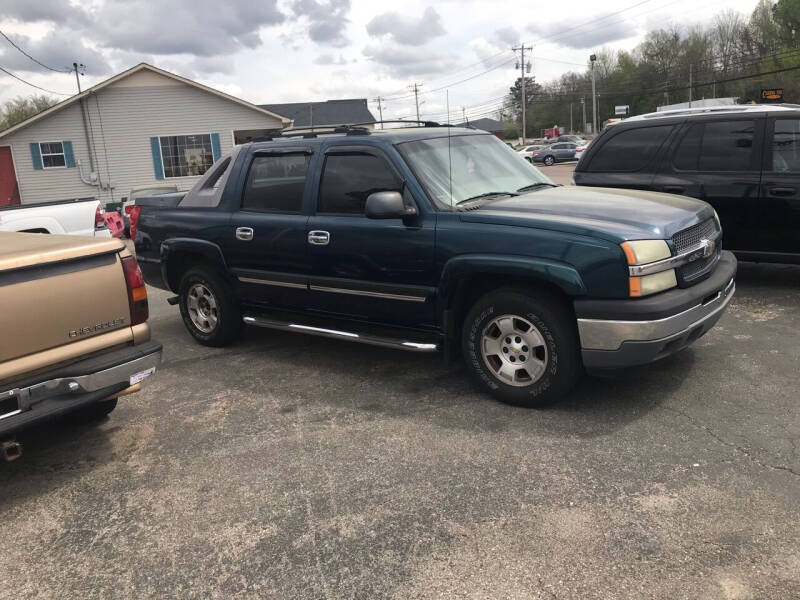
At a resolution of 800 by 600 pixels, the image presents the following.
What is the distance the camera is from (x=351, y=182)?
4922mm

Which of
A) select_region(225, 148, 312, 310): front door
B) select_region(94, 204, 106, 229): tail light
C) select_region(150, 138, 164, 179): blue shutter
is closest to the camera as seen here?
select_region(225, 148, 312, 310): front door

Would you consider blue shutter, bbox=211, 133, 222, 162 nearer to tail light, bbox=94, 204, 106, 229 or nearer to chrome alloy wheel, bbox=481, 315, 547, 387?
tail light, bbox=94, 204, 106, 229

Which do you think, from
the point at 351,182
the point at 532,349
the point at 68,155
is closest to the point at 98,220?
the point at 351,182

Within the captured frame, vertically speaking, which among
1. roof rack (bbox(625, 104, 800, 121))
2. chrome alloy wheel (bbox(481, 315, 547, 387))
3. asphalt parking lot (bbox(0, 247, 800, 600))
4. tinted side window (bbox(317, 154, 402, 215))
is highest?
roof rack (bbox(625, 104, 800, 121))

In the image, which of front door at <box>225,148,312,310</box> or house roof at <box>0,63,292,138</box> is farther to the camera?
house roof at <box>0,63,292,138</box>

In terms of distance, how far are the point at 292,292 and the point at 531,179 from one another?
2119mm

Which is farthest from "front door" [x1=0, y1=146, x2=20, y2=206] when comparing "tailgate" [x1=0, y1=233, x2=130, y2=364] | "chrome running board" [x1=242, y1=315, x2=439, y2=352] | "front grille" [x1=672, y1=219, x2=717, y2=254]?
"front grille" [x1=672, y1=219, x2=717, y2=254]

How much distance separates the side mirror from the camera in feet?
14.1

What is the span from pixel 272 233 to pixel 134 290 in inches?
61.0

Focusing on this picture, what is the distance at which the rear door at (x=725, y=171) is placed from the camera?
6.48 m

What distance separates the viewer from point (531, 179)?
5301mm

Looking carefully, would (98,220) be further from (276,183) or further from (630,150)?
(630,150)

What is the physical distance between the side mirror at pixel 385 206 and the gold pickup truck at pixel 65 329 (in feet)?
4.95

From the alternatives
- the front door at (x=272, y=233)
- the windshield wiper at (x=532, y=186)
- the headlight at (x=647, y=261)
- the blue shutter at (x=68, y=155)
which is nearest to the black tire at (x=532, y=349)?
the headlight at (x=647, y=261)
